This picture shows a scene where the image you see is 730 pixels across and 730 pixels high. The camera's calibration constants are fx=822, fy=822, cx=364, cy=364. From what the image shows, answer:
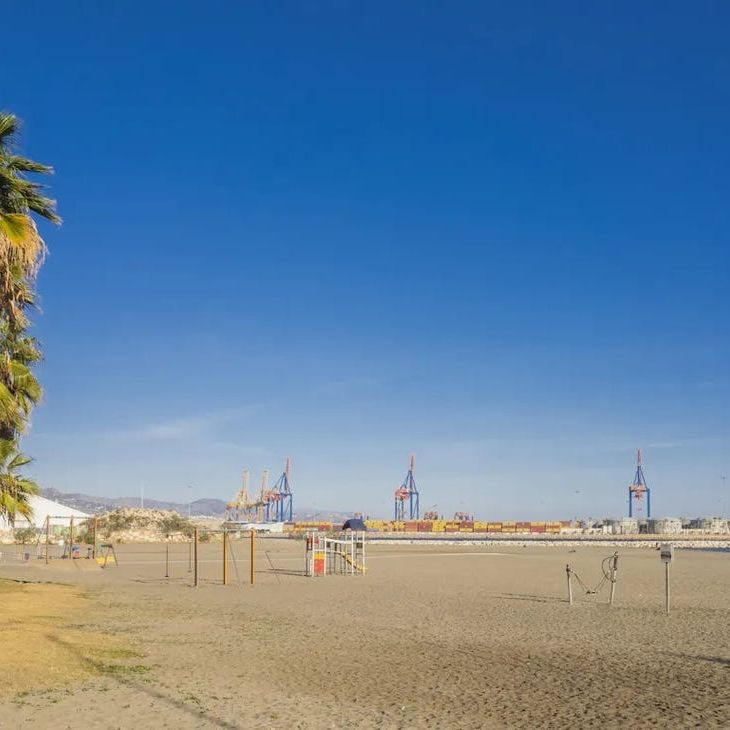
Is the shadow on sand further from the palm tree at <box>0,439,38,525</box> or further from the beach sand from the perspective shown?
Result: the palm tree at <box>0,439,38,525</box>

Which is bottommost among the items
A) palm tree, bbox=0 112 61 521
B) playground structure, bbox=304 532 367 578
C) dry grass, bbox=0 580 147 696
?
playground structure, bbox=304 532 367 578

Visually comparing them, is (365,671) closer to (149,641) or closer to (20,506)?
(149,641)

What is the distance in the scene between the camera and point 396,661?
46.1 feet

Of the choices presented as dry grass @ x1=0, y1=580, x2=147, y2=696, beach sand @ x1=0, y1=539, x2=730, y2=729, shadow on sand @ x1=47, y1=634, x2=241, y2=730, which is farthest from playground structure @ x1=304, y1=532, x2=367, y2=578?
shadow on sand @ x1=47, y1=634, x2=241, y2=730

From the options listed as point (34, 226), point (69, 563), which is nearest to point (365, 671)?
point (34, 226)

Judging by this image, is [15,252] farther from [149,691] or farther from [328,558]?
[328,558]

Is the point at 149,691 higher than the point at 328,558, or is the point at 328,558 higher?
the point at 149,691

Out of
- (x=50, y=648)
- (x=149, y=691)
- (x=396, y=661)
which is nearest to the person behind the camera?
(x=149, y=691)

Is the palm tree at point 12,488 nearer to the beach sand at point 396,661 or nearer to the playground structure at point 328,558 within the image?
the beach sand at point 396,661

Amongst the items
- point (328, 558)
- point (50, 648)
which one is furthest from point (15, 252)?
point (328, 558)

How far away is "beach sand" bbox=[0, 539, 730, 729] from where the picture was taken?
10.1 metres

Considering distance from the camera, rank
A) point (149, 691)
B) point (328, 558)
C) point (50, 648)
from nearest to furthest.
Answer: point (149, 691), point (50, 648), point (328, 558)

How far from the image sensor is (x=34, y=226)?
13.6m

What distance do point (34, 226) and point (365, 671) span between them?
29.6 feet
